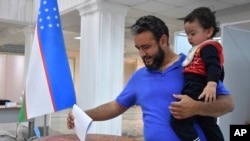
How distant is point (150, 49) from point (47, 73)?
1729 mm

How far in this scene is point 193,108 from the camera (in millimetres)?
992

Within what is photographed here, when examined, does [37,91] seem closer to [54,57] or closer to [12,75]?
[54,57]

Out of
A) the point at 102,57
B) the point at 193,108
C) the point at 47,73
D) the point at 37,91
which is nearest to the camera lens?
the point at 193,108

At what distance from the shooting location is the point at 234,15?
4.31 metres

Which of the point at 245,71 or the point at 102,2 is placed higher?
the point at 102,2

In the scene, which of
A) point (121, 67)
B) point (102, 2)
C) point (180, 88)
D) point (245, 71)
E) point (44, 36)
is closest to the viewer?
point (180, 88)

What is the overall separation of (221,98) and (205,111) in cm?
11

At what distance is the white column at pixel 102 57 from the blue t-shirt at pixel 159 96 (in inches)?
112

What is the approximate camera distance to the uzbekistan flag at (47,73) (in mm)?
2521

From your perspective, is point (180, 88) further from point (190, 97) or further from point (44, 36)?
point (44, 36)

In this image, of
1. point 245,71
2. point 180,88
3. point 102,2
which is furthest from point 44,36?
point 245,71

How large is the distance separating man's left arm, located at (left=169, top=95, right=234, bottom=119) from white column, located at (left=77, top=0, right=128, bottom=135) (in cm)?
309

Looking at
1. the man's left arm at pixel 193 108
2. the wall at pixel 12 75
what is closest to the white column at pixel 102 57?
the man's left arm at pixel 193 108

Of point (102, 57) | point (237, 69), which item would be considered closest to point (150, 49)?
point (237, 69)
